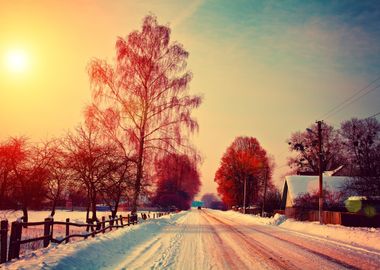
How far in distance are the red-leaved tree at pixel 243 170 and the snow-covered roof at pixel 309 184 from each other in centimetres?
1742

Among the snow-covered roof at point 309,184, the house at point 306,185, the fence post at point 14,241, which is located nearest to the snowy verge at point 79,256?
the fence post at point 14,241

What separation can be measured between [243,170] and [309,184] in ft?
73.4

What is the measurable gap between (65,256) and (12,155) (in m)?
26.1

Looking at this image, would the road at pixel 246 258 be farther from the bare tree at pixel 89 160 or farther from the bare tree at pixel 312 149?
the bare tree at pixel 312 149

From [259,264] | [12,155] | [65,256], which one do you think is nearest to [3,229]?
[65,256]

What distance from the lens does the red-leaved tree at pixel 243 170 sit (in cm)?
6762

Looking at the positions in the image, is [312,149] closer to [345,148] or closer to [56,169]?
[345,148]

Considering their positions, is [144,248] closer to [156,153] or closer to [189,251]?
[189,251]

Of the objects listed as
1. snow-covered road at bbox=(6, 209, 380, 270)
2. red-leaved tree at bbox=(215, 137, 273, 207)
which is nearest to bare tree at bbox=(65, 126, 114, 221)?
snow-covered road at bbox=(6, 209, 380, 270)

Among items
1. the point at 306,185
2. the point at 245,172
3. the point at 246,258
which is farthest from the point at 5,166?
→ the point at 245,172

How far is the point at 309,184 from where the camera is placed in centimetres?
4712

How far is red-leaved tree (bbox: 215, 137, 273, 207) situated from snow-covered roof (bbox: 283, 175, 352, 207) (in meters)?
17.4

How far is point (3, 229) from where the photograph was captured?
876 cm

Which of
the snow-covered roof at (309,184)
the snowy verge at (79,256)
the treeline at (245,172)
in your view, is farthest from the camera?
the treeline at (245,172)
